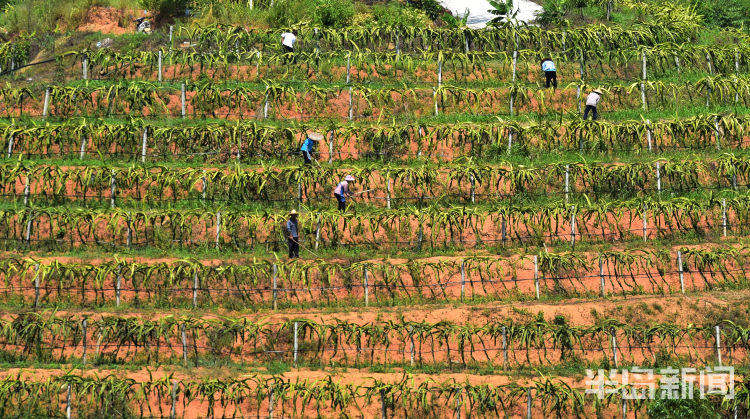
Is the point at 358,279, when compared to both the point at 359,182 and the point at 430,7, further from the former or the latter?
the point at 430,7

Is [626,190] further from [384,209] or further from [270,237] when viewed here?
[270,237]

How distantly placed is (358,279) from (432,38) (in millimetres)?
11174

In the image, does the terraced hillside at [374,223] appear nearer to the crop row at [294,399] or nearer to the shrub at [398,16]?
the crop row at [294,399]

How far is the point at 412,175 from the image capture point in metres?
29.3

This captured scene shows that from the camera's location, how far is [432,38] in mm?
35438

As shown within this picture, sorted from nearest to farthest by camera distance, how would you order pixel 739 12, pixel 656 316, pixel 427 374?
pixel 427 374, pixel 656 316, pixel 739 12

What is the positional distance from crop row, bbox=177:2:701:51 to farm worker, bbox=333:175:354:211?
7.48 meters

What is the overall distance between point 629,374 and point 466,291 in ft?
13.1

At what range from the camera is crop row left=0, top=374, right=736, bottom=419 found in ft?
74.7

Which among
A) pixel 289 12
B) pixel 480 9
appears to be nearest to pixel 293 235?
pixel 289 12

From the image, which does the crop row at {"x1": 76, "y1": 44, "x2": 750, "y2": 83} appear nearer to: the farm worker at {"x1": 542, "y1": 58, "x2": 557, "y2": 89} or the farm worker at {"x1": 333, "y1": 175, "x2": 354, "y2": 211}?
the farm worker at {"x1": 542, "y1": 58, "x2": 557, "y2": 89}

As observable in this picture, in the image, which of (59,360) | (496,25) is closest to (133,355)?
(59,360)

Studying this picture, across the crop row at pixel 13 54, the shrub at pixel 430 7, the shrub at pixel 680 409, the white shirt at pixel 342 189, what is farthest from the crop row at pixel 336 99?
the shrub at pixel 680 409

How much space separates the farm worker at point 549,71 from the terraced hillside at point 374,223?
13.5 inches
